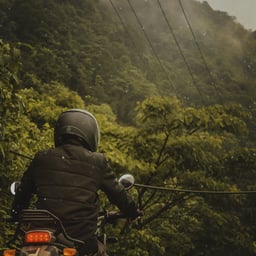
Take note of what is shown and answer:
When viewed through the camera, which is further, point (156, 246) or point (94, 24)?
point (94, 24)

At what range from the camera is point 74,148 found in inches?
128

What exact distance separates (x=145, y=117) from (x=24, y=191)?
29.9 ft

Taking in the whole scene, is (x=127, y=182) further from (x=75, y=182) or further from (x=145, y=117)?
(x=145, y=117)

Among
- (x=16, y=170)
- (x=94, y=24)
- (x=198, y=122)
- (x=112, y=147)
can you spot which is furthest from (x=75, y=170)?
(x=94, y=24)

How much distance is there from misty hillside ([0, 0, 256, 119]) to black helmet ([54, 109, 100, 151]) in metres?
33.0

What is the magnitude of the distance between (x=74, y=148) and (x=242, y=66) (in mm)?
76927

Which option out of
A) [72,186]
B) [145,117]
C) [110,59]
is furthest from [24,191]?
[110,59]

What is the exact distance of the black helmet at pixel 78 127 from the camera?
11.1 feet

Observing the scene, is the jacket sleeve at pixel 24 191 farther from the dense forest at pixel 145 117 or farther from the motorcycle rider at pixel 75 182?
the dense forest at pixel 145 117

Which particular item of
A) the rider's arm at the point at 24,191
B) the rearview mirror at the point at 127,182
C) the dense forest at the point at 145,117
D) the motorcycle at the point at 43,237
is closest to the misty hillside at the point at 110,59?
the dense forest at the point at 145,117

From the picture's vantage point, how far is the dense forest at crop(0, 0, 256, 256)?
Result: 9.26 metres

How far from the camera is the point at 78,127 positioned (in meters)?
3.38

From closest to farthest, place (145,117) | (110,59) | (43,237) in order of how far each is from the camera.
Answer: (43,237), (145,117), (110,59)

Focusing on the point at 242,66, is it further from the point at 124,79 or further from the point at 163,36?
the point at 124,79
